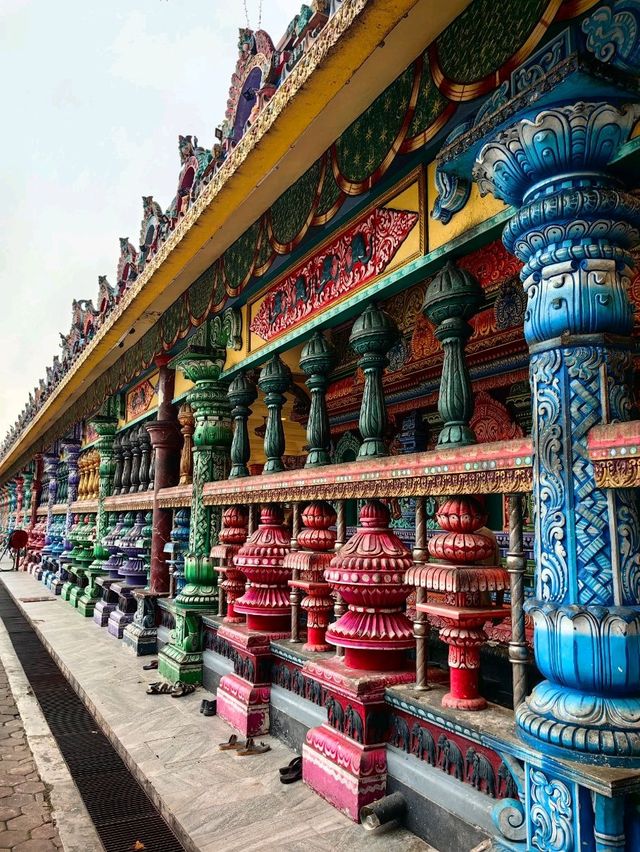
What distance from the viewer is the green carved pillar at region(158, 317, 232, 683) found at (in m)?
4.87

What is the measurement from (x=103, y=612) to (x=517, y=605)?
6.88m

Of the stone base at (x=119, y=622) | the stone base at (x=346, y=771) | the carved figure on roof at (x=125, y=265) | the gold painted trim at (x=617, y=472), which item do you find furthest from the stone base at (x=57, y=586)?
the gold painted trim at (x=617, y=472)

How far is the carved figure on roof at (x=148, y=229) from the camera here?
20.0 feet

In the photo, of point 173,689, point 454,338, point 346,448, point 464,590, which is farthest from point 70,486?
point 464,590

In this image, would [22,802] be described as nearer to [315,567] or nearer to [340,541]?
[315,567]

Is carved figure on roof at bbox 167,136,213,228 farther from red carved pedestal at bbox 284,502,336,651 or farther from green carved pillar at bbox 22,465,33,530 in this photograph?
green carved pillar at bbox 22,465,33,530

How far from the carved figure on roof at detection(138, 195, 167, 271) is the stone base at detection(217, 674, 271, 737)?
4.10 meters

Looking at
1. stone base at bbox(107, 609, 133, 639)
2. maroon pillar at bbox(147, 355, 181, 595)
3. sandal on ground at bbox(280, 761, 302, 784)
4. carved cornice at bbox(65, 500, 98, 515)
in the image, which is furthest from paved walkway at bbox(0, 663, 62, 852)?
carved cornice at bbox(65, 500, 98, 515)

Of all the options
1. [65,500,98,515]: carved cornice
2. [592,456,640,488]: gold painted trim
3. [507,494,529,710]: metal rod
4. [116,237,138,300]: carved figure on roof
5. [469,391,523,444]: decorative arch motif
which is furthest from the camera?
[65,500,98,515]: carved cornice

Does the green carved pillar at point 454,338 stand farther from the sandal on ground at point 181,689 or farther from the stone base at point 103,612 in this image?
the stone base at point 103,612

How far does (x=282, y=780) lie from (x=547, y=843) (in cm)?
159

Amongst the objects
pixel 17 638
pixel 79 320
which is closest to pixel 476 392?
pixel 17 638

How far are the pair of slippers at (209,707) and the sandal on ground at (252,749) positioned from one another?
25.9 inches

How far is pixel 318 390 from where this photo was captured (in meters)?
3.55
